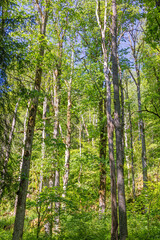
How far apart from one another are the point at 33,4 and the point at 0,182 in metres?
7.67

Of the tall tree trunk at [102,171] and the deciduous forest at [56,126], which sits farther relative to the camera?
the tall tree trunk at [102,171]

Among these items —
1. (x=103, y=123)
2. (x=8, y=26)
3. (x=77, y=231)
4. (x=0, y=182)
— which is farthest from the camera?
(x=103, y=123)

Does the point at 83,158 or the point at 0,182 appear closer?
the point at 0,182

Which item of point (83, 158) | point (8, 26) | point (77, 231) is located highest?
point (8, 26)

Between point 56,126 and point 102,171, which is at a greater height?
point 56,126

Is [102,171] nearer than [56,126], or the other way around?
[56,126]

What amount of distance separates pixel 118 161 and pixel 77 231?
8.45 ft

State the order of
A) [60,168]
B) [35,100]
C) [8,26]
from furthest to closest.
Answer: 1. [60,168]
2. [35,100]
3. [8,26]

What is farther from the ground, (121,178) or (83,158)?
(83,158)

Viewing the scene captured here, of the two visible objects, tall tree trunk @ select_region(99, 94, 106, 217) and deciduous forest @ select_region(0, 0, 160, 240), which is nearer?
deciduous forest @ select_region(0, 0, 160, 240)

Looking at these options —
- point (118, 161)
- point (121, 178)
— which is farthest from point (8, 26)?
point (121, 178)

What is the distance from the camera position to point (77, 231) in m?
5.65

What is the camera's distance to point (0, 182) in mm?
4551

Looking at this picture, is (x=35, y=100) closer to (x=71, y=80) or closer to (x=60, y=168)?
(x=60, y=168)
